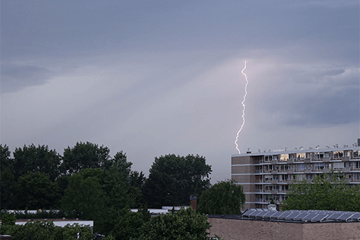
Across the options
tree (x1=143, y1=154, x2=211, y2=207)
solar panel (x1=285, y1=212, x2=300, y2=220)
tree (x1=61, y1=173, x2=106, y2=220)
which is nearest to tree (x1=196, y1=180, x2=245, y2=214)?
tree (x1=61, y1=173, x2=106, y2=220)

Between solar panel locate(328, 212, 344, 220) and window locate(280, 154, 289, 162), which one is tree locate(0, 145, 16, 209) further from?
solar panel locate(328, 212, 344, 220)

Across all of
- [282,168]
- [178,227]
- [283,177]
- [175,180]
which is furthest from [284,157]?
[178,227]

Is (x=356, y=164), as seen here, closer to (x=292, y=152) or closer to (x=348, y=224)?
(x=292, y=152)

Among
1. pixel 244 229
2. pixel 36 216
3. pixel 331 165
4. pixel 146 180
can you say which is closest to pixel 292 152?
pixel 331 165

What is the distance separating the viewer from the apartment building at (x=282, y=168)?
118875mm

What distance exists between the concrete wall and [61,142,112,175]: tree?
288 feet

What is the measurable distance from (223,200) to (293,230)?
45758 millimetres

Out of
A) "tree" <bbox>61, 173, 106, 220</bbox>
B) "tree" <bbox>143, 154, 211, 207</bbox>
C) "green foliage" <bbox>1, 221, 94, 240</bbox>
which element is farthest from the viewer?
"tree" <bbox>143, 154, 211, 207</bbox>

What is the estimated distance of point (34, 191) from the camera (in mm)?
106562

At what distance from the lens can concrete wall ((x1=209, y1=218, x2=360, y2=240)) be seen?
122ft

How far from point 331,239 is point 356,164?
85.9m

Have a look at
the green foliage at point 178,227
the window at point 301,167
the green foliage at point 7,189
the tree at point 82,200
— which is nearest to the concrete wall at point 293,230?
the green foliage at point 178,227

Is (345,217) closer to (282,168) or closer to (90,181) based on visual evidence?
(90,181)

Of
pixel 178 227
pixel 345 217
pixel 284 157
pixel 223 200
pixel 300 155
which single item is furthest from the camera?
pixel 284 157
